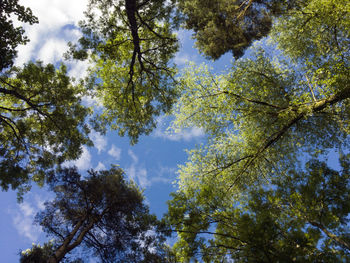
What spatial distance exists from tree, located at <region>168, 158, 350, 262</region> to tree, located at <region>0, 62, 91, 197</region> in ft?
28.0

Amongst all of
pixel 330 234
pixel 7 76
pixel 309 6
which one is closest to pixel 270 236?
pixel 330 234

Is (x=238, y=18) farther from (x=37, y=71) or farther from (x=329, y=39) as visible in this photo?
(x=37, y=71)

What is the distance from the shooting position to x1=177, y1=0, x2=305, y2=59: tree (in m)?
15.1

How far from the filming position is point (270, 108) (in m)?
9.15

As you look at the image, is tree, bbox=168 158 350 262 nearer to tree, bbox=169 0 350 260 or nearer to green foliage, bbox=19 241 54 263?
tree, bbox=169 0 350 260

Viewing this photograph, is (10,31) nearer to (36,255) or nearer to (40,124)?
(40,124)

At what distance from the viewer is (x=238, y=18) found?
1491 centimetres

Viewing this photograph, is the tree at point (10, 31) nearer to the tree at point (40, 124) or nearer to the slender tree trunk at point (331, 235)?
the tree at point (40, 124)

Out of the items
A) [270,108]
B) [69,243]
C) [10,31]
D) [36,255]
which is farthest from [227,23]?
[36,255]

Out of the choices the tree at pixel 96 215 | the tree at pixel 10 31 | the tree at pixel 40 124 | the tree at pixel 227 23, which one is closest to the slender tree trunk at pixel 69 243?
the tree at pixel 96 215

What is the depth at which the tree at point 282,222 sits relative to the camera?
13.1ft

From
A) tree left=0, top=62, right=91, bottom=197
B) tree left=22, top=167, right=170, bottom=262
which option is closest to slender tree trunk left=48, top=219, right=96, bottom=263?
tree left=22, top=167, right=170, bottom=262

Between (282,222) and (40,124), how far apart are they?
45.0 feet

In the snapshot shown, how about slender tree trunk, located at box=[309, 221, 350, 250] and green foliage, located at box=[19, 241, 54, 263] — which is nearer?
slender tree trunk, located at box=[309, 221, 350, 250]
